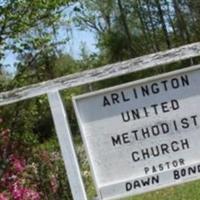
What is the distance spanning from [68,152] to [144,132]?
1.79 ft

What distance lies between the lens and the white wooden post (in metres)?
5.12

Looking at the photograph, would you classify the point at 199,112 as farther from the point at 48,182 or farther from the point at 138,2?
the point at 138,2

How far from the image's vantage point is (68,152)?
514 cm

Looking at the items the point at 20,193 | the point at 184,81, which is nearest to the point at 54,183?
the point at 20,193

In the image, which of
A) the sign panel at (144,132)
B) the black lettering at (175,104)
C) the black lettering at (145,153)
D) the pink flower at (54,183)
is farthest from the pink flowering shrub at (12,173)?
the black lettering at (175,104)

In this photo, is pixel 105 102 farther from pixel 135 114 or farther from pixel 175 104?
pixel 175 104

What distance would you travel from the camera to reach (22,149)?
1030 centimetres

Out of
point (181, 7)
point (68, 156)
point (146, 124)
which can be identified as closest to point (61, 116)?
point (68, 156)

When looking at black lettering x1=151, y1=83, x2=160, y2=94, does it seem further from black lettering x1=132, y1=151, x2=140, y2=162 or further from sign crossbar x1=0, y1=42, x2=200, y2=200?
black lettering x1=132, y1=151, x2=140, y2=162

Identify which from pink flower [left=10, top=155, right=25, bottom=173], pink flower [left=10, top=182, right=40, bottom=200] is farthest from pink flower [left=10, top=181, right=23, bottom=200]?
pink flower [left=10, top=155, right=25, bottom=173]

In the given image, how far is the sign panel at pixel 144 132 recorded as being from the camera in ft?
16.3

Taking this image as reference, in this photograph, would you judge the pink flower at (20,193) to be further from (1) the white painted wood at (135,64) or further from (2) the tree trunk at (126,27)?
(2) the tree trunk at (126,27)

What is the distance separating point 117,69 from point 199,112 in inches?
23.7

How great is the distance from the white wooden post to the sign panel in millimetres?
143
